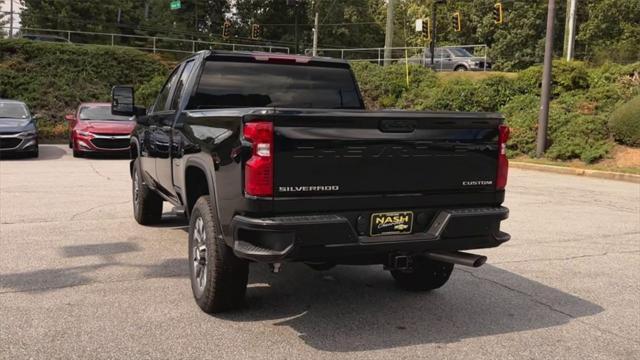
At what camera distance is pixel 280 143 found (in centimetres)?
375

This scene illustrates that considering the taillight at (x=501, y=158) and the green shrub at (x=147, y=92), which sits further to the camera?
the green shrub at (x=147, y=92)

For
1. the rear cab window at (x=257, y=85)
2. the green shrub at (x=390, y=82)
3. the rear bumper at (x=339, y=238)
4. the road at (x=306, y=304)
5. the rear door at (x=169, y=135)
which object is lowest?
the road at (x=306, y=304)

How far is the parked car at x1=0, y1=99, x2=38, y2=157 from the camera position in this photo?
51.7 ft

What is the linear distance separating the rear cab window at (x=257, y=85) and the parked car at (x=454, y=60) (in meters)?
27.1

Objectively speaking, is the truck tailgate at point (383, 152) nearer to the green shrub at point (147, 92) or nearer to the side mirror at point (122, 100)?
the side mirror at point (122, 100)

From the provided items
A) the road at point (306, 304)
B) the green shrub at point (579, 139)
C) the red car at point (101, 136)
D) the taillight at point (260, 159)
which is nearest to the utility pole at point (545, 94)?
the green shrub at point (579, 139)

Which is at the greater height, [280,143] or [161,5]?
[161,5]

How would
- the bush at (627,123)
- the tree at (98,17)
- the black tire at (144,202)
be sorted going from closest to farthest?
1. the black tire at (144,202)
2. the bush at (627,123)
3. the tree at (98,17)

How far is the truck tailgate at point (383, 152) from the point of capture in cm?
380

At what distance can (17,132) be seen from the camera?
15.9 m

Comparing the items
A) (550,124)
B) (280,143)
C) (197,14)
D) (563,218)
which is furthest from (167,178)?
(197,14)

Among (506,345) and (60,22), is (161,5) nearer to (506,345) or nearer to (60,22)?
(60,22)

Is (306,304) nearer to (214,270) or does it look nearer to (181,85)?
(214,270)

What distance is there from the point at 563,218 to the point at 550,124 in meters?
10.9
